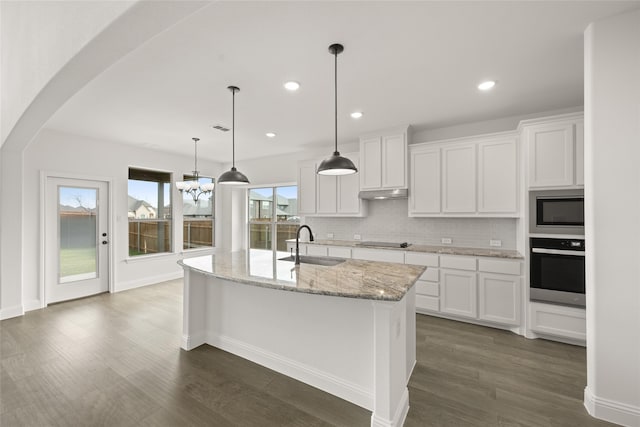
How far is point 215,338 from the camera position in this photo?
2.94 metres

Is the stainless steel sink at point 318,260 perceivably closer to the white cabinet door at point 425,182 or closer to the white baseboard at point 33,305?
the white cabinet door at point 425,182

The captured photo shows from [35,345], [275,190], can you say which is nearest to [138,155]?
[275,190]

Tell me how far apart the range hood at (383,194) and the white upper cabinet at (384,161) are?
65 millimetres

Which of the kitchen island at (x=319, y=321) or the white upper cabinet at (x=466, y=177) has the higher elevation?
the white upper cabinet at (x=466, y=177)

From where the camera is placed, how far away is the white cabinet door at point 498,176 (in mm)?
3482

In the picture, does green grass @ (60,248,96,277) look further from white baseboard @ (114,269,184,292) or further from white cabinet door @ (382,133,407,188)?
white cabinet door @ (382,133,407,188)

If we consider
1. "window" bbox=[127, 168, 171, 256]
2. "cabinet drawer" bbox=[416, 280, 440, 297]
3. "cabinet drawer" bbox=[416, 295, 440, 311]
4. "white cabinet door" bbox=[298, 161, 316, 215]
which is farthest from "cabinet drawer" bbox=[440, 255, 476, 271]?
"window" bbox=[127, 168, 171, 256]

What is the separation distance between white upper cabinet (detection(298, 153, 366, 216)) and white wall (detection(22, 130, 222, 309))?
8.05 feet

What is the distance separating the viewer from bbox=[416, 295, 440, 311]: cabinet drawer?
3.75m

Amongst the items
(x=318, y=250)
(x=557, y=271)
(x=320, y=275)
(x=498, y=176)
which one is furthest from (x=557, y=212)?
(x=318, y=250)

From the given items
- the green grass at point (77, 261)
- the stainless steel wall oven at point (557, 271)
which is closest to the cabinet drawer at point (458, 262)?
the stainless steel wall oven at point (557, 271)

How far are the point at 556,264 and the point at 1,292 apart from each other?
6.90 meters

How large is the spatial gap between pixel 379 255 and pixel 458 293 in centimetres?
113

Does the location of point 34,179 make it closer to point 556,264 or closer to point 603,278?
point 603,278
